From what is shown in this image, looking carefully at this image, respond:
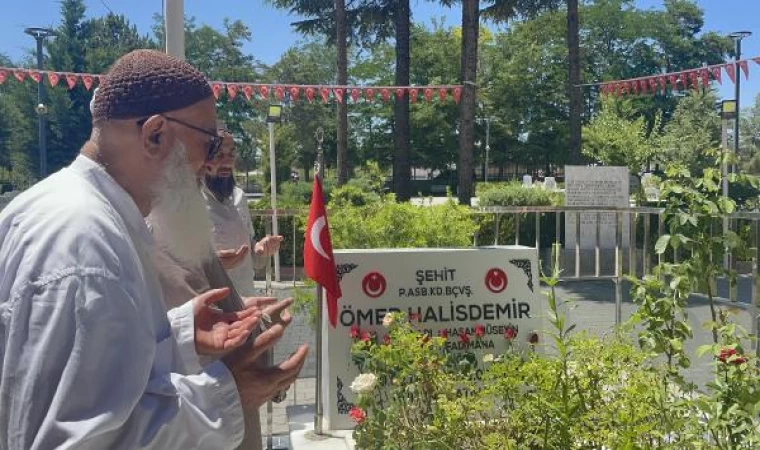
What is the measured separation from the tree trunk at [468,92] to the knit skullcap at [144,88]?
15.2 metres

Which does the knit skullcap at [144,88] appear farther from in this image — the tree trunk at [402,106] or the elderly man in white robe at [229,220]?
the tree trunk at [402,106]

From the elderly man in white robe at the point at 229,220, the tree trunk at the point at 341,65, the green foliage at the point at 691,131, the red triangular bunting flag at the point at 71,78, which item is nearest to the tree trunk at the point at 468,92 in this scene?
the tree trunk at the point at 341,65

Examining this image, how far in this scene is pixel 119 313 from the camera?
1180mm

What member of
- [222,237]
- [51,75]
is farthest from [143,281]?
[51,75]

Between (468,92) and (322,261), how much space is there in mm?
13385

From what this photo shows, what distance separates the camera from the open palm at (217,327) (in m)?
1.36

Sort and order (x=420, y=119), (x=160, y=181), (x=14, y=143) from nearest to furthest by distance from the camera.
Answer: (x=160, y=181), (x=420, y=119), (x=14, y=143)

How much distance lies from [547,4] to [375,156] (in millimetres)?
18083

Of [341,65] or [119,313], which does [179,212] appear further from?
[341,65]

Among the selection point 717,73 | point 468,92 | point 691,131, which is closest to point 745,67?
point 717,73

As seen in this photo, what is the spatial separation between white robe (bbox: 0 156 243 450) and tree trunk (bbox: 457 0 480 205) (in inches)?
608

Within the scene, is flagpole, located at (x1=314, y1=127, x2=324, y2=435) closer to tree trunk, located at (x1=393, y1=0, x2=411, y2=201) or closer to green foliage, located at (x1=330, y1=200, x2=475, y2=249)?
green foliage, located at (x1=330, y1=200, x2=475, y2=249)

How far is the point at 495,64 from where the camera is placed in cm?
3784

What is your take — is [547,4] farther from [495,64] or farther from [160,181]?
[160,181]
